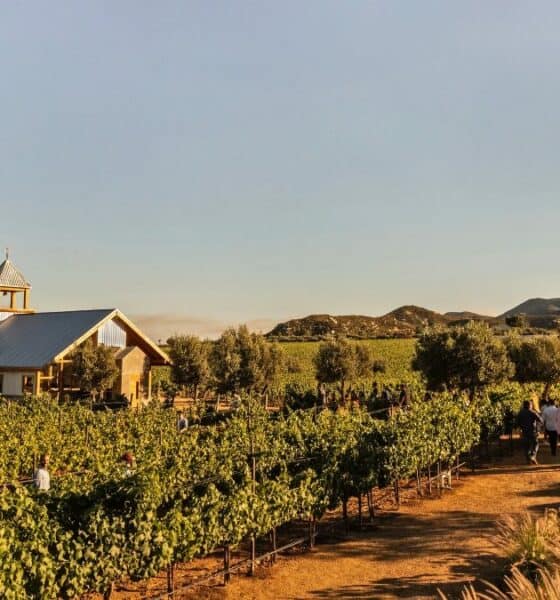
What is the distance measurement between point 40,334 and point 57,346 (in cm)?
333

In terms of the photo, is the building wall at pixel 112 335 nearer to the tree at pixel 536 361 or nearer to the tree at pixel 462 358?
the tree at pixel 462 358

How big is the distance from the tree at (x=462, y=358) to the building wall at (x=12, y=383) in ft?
69.2

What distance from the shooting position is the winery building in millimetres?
34562

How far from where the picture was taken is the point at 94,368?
3509 cm

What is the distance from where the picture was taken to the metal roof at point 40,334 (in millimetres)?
34312

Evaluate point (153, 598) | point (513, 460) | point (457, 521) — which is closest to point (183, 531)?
point (153, 598)

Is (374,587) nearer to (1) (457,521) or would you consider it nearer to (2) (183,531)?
(2) (183,531)

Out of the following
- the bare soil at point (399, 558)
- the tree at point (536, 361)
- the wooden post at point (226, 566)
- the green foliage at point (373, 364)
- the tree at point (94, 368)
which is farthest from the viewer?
the green foliage at point (373, 364)

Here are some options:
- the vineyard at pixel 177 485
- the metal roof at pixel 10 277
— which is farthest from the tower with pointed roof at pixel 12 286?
the vineyard at pixel 177 485

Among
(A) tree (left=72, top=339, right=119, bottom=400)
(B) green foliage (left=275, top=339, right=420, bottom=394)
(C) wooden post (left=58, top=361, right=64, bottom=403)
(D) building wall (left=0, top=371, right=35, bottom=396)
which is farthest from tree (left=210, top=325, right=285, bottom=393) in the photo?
(D) building wall (left=0, top=371, right=35, bottom=396)

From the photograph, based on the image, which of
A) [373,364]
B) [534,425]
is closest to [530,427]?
[534,425]

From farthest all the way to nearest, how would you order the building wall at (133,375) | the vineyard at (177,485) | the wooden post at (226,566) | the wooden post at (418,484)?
1. the building wall at (133,375)
2. the wooden post at (418,484)
3. the wooden post at (226,566)
4. the vineyard at (177,485)

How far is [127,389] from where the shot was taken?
38.4 m

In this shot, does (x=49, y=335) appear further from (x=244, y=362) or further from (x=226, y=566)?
(x=226, y=566)
